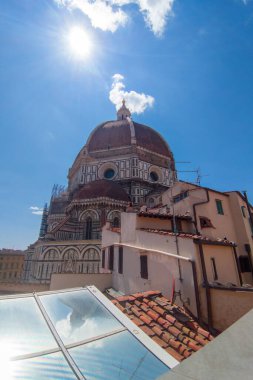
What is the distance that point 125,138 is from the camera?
3291cm

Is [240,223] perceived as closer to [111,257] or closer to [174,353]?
[111,257]

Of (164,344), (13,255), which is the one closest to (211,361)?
(164,344)

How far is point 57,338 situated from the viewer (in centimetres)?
211

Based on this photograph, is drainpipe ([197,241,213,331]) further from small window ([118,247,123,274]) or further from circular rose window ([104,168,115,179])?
circular rose window ([104,168,115,179])

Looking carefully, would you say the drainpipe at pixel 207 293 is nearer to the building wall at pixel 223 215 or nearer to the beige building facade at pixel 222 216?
the beige building facade at pixel 222 216

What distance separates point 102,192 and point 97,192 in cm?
57

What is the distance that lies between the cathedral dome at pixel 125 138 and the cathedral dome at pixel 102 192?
9.52m

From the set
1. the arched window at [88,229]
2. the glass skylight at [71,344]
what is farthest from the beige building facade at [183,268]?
the arched window at [88,229]

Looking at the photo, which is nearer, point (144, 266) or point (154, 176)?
point (144, 266)

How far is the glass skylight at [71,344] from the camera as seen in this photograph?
5.60 ft

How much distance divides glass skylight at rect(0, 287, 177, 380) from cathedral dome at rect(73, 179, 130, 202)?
67.2 ft

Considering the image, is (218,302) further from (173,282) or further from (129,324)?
(129,324)

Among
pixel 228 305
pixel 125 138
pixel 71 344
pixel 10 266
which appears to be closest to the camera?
pixel 71 344

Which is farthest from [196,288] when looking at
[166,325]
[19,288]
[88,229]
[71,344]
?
[88,229]
